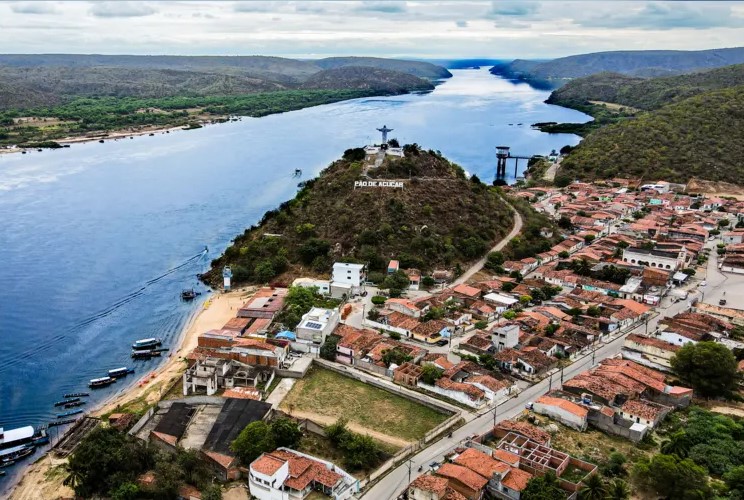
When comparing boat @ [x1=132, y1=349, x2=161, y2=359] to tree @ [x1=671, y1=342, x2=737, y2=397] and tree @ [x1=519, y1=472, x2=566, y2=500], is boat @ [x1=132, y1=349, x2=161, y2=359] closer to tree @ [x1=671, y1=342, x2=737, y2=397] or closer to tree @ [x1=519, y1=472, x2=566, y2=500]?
tree @ [x1=519, y1=472, x2=566, y2=500]

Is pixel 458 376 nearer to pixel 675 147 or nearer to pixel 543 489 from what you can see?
pixel 543 489

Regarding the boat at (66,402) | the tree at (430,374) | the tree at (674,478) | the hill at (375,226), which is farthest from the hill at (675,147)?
the boat at (66,402)

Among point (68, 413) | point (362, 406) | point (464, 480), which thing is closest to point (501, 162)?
point (362, 406)

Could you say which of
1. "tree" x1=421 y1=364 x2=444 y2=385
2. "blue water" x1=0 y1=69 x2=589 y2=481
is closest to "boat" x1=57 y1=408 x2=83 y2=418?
"blue water" x1=0 y1=69 x2=589 y2=481

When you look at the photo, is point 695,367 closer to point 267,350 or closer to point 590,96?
point 267,350

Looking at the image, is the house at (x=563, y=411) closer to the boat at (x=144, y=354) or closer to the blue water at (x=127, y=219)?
the blue water at (x=127, y=219)

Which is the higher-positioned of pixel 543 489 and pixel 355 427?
pixel 543 489
